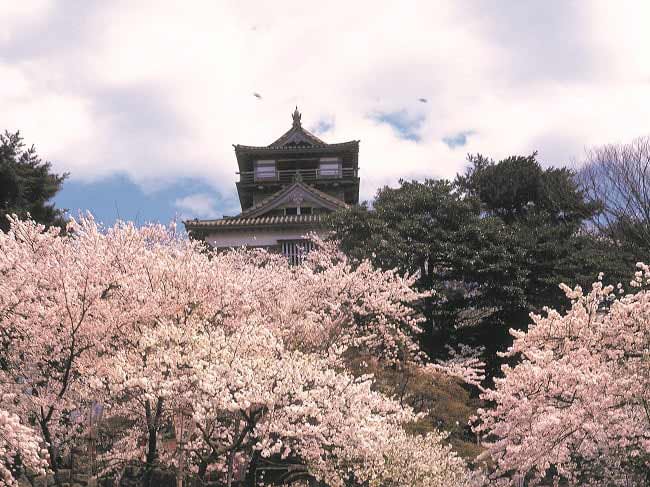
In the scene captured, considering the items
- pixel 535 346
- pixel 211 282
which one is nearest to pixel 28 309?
pixel 211 282

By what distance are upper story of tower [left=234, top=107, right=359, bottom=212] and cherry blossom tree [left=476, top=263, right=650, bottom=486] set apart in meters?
24.1

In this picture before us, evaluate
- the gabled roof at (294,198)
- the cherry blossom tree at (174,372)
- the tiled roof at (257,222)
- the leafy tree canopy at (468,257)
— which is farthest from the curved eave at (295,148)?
the cherry blossom tree at (174,372)

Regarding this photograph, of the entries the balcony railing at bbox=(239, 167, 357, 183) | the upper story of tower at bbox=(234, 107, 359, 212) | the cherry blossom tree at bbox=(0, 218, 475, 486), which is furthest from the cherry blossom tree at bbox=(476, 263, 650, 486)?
the balcony railing at bbox=(239, 167, 357, 183)

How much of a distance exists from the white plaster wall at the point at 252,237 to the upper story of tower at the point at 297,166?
6.58m

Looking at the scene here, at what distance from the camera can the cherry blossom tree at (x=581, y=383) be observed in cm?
877

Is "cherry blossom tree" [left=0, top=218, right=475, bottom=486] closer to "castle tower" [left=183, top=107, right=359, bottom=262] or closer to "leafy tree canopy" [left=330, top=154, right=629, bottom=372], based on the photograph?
"leafy tree canopy" [left=330, top=154, right=629, bottom=372]

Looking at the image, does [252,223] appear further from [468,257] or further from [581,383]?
[581,383]

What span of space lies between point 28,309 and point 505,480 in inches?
405

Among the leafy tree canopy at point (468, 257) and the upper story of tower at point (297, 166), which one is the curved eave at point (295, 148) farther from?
the leafy tree canopy at point (468, 257)

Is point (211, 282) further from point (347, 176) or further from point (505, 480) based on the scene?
point (347, 176)

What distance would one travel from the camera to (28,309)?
9852 millimetres

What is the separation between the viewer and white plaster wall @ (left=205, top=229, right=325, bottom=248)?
88.5 ft

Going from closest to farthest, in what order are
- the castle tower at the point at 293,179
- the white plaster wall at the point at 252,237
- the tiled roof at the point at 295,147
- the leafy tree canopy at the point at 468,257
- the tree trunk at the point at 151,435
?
the tree trunk at the point at 151,435 < the leafy tree canopy at the point at 468,257 < the white plaster wall at the point at 252,237 < the castle tower at the point at 293,179 < the tiled roof at the point at 295,147

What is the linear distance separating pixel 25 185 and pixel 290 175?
597 inches
